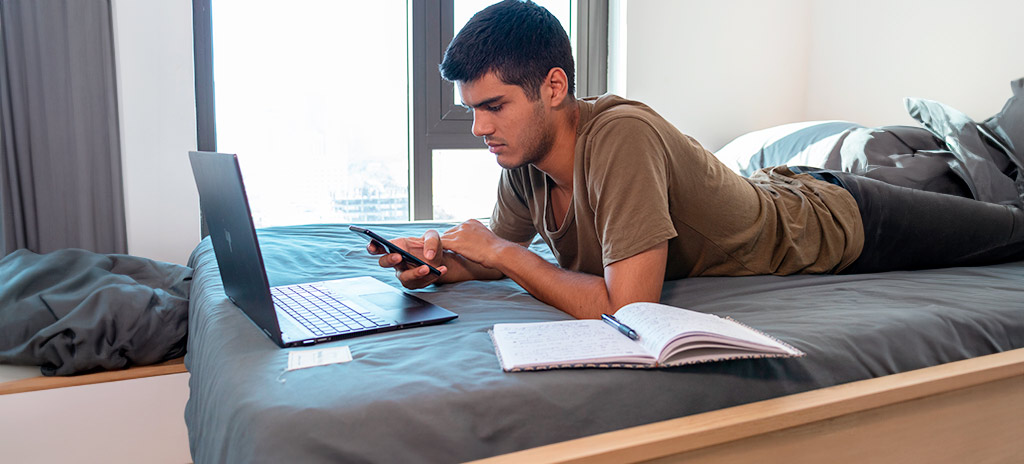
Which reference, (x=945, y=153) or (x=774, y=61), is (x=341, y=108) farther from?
(x=945, y=153)

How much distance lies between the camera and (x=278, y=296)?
4.05 feet

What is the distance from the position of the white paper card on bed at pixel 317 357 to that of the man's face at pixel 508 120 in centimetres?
52

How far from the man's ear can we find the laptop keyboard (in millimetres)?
537

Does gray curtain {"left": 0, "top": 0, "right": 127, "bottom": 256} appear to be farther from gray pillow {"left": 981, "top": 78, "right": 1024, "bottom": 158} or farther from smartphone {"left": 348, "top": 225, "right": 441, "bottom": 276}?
gray pillow {"left": 981, "top": 78, "right": 1024, "bottom": 158}

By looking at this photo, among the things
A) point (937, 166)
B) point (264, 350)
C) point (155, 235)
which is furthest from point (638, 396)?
point (155, 235)

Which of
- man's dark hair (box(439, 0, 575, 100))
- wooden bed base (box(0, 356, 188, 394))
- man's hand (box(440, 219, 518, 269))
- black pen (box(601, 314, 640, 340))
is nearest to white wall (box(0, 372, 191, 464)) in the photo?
wooden bed base (box(0, 356, 188, 394))

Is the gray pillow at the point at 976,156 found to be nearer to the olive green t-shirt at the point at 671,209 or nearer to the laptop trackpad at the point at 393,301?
the olive green t-shirt at the point at 671,209

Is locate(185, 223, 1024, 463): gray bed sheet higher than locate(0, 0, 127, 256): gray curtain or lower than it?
lower

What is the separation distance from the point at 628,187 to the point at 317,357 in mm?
563

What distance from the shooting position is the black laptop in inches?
34.3

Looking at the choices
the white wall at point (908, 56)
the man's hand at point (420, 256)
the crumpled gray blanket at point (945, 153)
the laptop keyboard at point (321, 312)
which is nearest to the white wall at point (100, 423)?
the laptop keyboard at point (321, 312)

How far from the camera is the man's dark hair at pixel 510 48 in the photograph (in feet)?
4.02

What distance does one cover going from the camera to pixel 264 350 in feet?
2.95

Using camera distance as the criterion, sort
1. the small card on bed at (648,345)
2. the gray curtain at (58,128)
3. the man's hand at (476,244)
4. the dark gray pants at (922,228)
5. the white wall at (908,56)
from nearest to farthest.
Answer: the small card on bed at (648,345) < the man's hand at (476,244) < the dark gray pants at (922,228) < the gray curtain at (58,128) < the white wall at (908,56)
